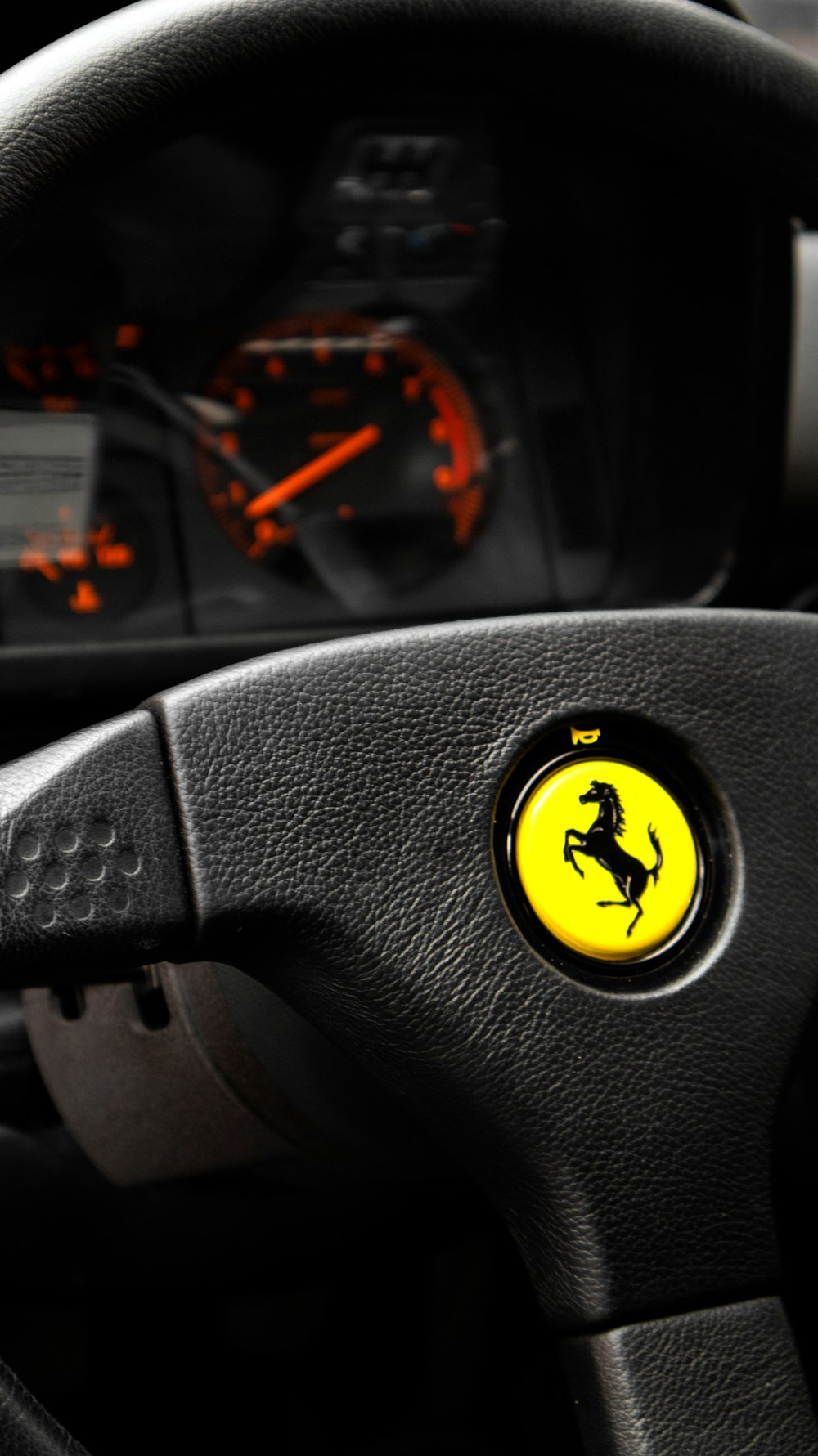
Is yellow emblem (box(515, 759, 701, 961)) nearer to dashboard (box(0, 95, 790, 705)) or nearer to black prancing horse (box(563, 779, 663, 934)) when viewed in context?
black prancing horse (box(563, 779, 663, 934))

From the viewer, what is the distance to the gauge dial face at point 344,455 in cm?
154

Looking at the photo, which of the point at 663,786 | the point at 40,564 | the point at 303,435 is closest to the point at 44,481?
the point at 40,564

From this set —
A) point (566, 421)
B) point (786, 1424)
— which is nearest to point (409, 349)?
point (566, 421)

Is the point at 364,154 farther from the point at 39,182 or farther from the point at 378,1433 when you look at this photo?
the point at 378,1433

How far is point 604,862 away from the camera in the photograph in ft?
1.69

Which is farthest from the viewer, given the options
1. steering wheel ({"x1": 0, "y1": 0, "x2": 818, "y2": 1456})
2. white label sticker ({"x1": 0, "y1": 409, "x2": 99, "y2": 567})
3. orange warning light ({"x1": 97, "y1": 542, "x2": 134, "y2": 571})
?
orange warning light ({"x1": 97, "y1": 542, "x2": 134, "y2": 571})

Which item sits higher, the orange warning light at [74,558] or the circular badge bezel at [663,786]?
the orange warning light at [74,558]

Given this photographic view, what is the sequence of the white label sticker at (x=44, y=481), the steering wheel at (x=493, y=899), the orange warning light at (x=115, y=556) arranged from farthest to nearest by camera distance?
the orange warning light at (x=115, y=556) → the white label sticker at (x=44, y=481) → the steering wheel at (x=493, y=899)

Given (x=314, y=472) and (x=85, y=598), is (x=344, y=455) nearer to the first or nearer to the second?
(x=314, y=472)

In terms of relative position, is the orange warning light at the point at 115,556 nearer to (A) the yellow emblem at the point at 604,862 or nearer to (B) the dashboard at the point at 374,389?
(B) the dashboard at the point at 374,389

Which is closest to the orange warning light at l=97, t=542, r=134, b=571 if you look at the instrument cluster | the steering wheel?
the instrument cluster

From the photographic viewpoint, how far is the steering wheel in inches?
19.3

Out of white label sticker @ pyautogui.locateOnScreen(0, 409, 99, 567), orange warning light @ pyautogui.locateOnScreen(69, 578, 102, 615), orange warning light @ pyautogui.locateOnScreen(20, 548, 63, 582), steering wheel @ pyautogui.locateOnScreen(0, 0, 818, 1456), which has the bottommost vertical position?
steering wheel @ pyautogui.locateOnScreen(0, 0, 818, 1456)

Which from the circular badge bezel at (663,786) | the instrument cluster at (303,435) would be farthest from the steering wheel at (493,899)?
the instrument cluster at (303,435)
